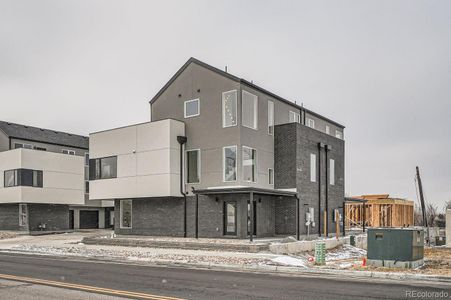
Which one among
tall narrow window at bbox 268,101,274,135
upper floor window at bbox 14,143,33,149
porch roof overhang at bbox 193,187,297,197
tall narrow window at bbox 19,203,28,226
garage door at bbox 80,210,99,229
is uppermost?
tall narrow window at bbox 268,101,274,135

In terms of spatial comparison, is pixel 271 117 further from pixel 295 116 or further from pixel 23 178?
pixel 23 178

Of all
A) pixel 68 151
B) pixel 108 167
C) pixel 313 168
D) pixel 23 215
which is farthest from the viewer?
pixel 68 151

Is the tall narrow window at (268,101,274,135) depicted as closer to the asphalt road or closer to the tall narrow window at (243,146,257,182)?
the tall narrow window at (243,146,257,182)

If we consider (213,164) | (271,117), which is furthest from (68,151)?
(271,117)

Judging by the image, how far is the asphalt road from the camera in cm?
1101

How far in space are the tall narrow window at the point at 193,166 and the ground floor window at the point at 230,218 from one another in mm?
2779

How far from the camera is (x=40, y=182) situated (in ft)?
142

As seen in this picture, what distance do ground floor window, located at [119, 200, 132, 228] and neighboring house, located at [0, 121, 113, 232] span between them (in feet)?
42.1

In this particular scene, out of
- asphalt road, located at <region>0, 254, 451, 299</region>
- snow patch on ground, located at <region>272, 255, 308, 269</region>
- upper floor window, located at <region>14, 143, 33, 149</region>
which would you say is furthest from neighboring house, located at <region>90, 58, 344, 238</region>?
upper floor window, located at <region>14, 143, 33, 149</region>

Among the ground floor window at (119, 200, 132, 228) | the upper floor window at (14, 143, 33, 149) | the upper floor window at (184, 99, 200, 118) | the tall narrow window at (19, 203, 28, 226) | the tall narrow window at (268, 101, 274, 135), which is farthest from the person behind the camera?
the upper floor window at (14, 143, 33, 149)

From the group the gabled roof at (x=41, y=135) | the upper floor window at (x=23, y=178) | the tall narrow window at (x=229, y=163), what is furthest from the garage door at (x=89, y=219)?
the tall narrow window at (x=229, y=163)

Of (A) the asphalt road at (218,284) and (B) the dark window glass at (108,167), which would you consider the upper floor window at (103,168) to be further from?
(A) the asphalt road at (218,284)

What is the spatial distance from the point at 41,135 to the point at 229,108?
27768 mm

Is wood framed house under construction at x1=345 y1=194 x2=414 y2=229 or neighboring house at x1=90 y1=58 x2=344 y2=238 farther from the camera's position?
wood framed house under construction at x1=345 y1=194 x2=414 y2=229
